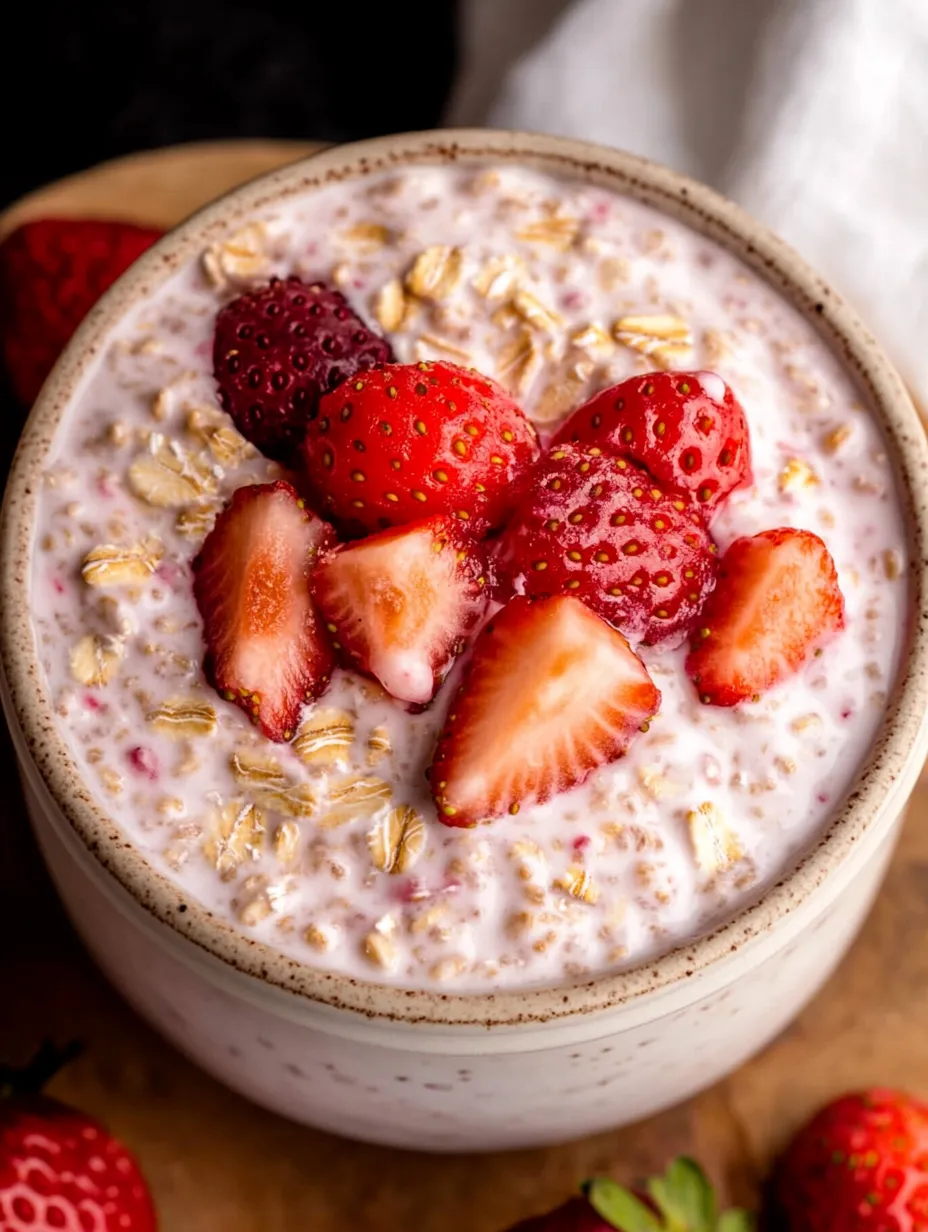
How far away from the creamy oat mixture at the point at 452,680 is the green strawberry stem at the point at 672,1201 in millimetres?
300

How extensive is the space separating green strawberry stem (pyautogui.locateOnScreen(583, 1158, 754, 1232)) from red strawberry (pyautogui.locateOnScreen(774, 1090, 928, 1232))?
3.1 inches

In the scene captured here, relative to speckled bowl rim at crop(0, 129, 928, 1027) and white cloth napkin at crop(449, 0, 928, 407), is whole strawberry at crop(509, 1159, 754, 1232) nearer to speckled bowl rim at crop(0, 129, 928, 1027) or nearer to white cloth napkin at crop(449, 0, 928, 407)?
speckled bowl rim at crop(0, 129, 928, 1027)

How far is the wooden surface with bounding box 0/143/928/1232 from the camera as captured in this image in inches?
48.4

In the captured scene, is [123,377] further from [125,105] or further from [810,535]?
[125,105]

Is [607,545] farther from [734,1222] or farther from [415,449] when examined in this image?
[734,1222]

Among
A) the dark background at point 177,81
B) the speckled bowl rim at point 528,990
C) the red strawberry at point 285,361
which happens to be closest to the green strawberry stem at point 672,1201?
the speckled bowl rim at point 528,990

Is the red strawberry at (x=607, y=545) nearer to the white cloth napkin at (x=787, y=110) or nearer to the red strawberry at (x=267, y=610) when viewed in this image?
the red strawberry at (x=267, y=610)

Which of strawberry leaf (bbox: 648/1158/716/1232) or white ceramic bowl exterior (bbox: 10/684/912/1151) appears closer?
white ceramic bowl exterior (bbox: 10/684/912/1151)

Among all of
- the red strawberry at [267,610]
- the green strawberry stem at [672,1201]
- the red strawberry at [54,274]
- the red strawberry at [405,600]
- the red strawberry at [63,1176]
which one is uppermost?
the red strawberry at [405,600]

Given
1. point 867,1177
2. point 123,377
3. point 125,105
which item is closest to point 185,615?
point 123,377

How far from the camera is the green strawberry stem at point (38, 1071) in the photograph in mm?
1230

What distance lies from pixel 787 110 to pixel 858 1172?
2.89 ft

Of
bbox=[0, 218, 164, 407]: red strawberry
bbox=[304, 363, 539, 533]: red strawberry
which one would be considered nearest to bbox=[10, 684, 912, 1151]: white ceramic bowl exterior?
bbox=[304, 363, 539, 533]: red strawberry

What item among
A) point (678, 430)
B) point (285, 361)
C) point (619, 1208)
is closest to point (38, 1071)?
point (619, 1208)
